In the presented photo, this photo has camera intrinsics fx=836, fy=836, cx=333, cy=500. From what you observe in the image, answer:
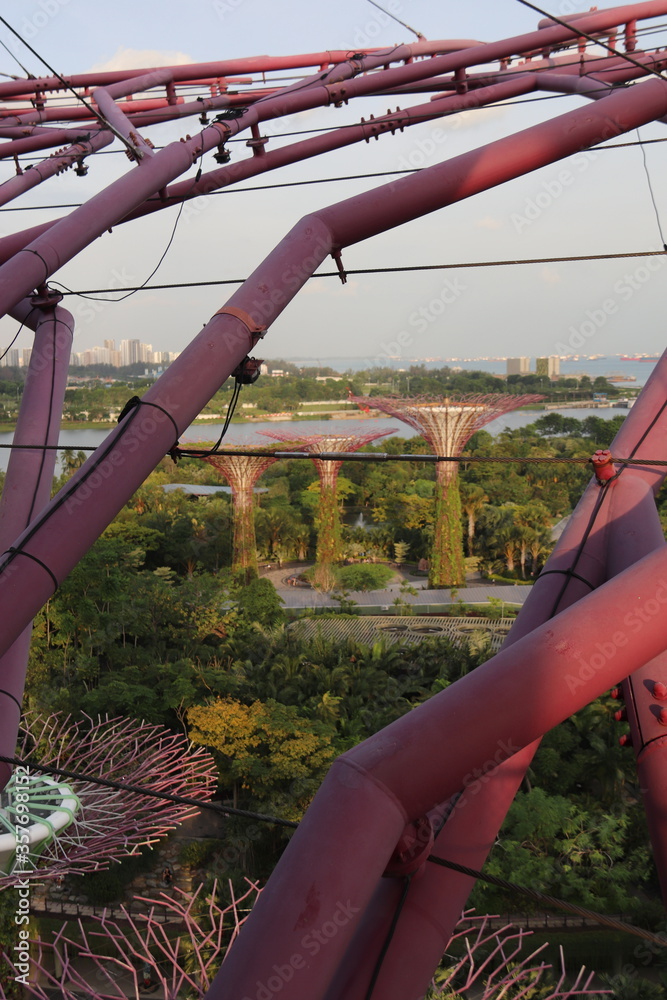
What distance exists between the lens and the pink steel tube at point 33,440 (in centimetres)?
297

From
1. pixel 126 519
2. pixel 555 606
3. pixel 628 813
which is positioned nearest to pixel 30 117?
pixel 555 606

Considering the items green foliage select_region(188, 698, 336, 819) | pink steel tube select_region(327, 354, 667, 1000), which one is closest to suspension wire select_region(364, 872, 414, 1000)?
pink steel tube select_region(327, 354, 667, 1000)

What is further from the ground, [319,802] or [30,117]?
[30,117]

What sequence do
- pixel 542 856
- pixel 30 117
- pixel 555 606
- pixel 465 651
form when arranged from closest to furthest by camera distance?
pixel 555 606 < pixel 30 117 < pixel 542 856 < pixel 465 651

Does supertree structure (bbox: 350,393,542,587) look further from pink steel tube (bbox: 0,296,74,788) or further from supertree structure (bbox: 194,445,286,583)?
pink steel tube (bbox: 0,296,74,788)

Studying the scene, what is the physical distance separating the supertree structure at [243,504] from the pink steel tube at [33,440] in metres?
13.2

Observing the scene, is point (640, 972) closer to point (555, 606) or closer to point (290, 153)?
point (555, 606)

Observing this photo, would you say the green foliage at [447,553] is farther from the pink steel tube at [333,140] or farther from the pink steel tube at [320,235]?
the pink steel tube at [320,235]

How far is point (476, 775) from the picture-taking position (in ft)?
4.79

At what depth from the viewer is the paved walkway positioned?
16.0 meters

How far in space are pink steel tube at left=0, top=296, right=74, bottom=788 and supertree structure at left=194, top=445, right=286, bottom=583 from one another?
1320cm

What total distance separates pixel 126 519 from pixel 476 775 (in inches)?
714

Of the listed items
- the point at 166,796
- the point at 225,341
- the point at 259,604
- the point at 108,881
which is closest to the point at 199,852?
the point at 108,881

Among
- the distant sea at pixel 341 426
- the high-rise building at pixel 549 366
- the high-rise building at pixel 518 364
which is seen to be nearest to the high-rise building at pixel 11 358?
the distant sea at pixel 341 426
